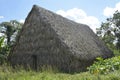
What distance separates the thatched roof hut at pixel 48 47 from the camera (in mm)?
14750

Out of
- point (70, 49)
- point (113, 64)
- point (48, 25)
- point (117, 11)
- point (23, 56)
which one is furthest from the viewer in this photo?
point (117, 11)

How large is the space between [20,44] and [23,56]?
1036mm

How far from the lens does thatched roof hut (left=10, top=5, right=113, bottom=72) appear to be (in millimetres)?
14750

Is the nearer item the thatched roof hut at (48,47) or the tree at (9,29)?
the thatched roof hut at (48,47)

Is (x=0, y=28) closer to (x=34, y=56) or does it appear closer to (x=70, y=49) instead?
(x=34, y=56)

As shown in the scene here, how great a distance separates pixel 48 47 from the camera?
15727mm

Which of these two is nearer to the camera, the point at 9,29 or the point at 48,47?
the point at 48,47

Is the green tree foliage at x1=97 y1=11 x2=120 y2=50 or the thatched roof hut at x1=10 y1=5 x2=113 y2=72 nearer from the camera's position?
the thatched roof hut at x1=10 y1=5 x2=113 y2=72

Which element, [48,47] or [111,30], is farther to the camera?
[111,30]

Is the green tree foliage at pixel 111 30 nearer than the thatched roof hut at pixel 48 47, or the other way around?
the thatched roof hut at pixel 48 47

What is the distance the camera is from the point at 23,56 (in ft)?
56.3

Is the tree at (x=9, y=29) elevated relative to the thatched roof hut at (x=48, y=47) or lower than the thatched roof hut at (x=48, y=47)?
elevated

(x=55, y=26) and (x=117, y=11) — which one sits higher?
(x=117, y=11)

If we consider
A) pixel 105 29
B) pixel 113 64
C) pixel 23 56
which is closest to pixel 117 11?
pixel 105 29
